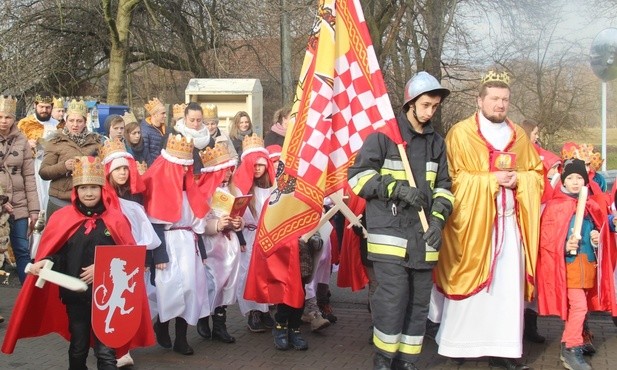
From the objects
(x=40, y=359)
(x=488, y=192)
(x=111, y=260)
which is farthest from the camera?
(x=40, y=359)

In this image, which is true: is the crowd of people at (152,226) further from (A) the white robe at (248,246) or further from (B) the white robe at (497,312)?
(B) the white robe at (497,312)

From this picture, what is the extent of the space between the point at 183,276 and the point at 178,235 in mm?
319

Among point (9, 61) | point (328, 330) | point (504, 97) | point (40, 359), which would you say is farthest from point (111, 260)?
point (9, 61)

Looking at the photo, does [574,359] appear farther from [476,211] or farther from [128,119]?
[128,119]

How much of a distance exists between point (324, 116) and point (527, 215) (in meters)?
→ 1.63

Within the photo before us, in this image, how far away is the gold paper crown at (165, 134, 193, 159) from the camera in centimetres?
638

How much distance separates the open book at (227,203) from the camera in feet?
21.8

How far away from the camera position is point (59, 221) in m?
5.51

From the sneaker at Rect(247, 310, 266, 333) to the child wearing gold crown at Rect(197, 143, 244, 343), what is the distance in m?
0.37

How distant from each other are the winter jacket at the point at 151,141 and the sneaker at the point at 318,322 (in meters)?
2.98

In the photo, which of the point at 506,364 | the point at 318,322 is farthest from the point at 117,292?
the point at 506,364

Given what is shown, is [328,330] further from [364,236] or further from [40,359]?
[40,359]

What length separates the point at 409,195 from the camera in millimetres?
5301

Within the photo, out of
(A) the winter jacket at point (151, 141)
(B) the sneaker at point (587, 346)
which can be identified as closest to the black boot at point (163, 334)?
(A) the winter jacket at point (151, 141)
